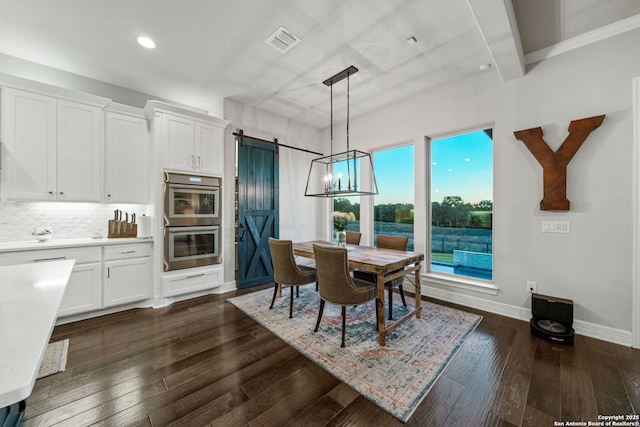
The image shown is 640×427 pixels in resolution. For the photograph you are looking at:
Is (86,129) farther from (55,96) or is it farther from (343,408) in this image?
(343,408)

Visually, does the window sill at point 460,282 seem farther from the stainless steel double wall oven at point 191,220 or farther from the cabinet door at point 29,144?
the cabinet door at point 29,144

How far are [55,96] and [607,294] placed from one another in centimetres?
630

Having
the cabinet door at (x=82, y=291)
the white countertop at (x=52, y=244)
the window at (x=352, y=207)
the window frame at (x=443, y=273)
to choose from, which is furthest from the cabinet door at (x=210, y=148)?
the window frame at (x=443, y=273)

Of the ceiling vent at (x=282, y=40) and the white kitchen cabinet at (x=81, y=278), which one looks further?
the white kitchen cabinet at (x=81, y=278)

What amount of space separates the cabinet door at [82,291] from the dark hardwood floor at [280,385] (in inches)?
11.0

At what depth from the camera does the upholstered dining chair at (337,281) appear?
2352 millimetres

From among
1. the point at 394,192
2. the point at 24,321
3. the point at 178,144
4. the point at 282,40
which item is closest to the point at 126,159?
the point at 178,144

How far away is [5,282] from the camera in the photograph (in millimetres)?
1373

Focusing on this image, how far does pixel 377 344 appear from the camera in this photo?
7.91 feet

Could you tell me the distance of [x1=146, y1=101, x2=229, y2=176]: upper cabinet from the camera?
11.0 feet

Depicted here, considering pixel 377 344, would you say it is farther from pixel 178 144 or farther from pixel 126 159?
pixel 126 159

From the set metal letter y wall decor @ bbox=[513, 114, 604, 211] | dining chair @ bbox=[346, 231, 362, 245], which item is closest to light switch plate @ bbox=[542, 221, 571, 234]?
metal letter y wall decor @ bbox=[513, 114, 604, 211]

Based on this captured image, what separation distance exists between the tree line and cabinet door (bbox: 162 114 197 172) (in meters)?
3.13

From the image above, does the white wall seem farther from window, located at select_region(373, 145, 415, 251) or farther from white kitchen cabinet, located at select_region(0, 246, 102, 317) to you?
white kitchen cabinet, located at select_region(0, 246, 102, 317)
